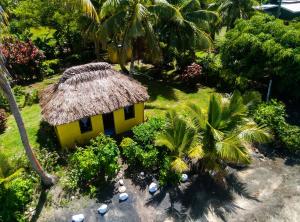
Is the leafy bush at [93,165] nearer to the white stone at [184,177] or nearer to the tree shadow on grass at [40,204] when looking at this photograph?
the tree shadow on grass at [40,204]

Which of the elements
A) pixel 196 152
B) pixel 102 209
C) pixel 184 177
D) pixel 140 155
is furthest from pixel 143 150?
pixel 102 209

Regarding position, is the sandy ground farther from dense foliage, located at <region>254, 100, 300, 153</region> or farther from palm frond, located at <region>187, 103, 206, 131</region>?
palm frond, located at <region>187, 103, 206, 131</region>

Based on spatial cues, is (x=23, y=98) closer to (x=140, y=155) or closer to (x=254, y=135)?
(x=140, y=155)

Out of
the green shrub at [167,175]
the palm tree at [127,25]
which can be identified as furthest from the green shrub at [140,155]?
the palm tree at [127,25]

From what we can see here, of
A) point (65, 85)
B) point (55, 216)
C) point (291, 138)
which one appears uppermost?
point (65, 85)

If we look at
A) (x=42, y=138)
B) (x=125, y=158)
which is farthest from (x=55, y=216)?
(x=42, y=138)

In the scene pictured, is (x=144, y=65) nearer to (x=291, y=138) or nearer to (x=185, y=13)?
(x=185, y=13)
